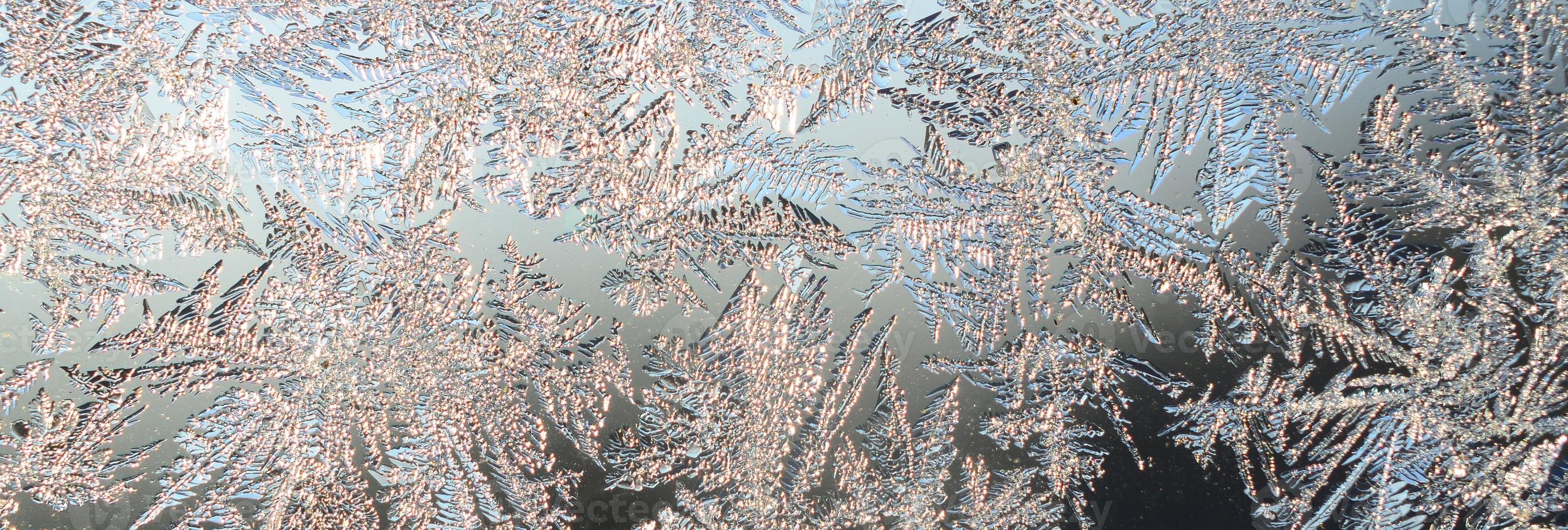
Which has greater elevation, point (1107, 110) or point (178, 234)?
point (1107, 110)

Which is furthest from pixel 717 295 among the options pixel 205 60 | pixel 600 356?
pixel 205 60

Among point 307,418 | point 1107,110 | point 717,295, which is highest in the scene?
point 1107,110

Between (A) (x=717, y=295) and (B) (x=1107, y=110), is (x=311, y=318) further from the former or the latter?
(B) (x=1107, y=110)

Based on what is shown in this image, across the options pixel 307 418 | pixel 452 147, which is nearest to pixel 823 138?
pixel 452 147

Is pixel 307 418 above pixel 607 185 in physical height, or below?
below

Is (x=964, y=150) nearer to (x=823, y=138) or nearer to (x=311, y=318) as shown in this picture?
(x=823, y=138)
